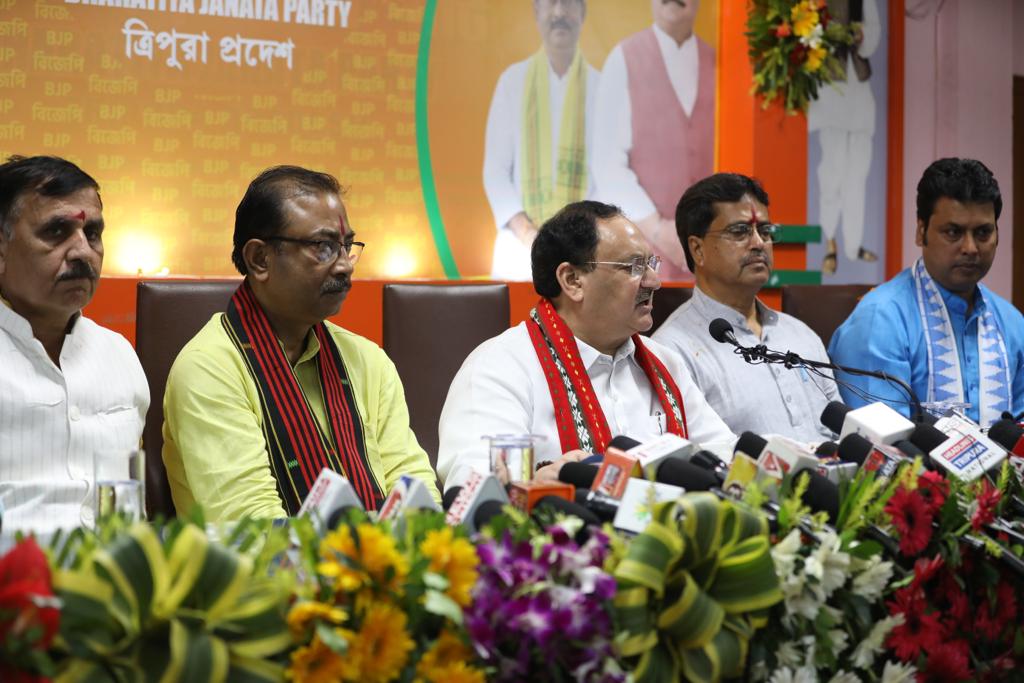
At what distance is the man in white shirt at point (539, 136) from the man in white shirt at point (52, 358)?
8.78ft

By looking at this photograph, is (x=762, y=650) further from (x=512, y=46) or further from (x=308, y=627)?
(x=512, y=46)

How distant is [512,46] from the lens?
16.1 feet

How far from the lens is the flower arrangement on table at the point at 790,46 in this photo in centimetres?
512

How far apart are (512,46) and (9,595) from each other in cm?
425

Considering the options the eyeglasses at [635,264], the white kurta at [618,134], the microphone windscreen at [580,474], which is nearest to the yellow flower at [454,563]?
the microphone windscreen at [580,474]

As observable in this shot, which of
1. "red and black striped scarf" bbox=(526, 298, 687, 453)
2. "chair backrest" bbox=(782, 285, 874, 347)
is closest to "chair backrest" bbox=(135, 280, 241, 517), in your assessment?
"red and black striped scarf" bbox=(526, 298, 687, 453)

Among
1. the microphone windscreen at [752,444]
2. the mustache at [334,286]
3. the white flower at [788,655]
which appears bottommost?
the white flower at [788,655]

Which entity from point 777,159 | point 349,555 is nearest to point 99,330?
point 349,555

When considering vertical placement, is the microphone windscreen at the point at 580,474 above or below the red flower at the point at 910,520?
above

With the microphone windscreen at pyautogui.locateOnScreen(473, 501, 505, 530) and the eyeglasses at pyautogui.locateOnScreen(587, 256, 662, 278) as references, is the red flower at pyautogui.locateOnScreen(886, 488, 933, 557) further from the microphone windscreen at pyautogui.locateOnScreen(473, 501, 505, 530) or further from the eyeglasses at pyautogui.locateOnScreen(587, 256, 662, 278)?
the eyeglasses at pyautogui.locateOnScreen(587, 256, 662, 278)

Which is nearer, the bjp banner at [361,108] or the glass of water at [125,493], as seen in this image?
the glass of water at [125,493]

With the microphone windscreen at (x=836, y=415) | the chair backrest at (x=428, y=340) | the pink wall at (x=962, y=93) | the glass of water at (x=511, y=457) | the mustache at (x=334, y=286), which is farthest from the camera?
the pink wall at (x=962, y=93)

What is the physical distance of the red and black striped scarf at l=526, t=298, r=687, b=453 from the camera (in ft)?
8.86

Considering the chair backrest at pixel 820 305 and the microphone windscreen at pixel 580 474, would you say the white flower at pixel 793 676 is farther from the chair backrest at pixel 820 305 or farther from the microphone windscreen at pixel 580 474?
the chair backrest at pixel 820 305
